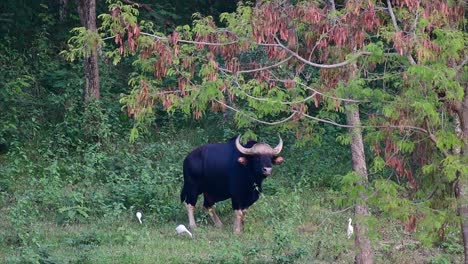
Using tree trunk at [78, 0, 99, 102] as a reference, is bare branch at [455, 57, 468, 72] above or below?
above

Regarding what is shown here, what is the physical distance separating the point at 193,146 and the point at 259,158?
407 centimetres

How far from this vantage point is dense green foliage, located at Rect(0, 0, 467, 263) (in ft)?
31.0

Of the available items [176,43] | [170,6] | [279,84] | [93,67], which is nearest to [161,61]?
[176,43]

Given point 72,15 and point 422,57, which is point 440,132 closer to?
point 422,57

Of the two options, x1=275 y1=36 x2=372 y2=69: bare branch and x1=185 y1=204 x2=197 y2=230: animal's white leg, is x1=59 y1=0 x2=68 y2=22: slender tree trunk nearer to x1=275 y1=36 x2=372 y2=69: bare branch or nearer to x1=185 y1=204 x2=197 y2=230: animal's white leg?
x1=185 y1=204 x2=197 y2=230: animal's white leg

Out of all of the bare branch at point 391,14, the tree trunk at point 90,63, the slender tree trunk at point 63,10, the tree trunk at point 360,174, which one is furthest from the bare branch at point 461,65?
the slender tree trunk at point 63,10

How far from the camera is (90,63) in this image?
18.2 meters

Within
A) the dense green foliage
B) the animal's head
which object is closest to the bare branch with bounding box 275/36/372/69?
the dense green foliage

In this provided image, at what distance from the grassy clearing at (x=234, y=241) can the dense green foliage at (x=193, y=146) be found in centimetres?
3

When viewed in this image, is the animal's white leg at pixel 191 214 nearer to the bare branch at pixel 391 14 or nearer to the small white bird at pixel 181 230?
the small white bird at pixel 181 230

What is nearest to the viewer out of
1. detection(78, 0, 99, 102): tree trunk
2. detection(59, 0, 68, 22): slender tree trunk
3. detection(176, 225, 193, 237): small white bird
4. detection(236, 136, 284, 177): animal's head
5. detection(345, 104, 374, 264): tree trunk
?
detection(345, 104, 374, 264): tree trunk

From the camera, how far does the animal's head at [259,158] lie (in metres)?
14.3

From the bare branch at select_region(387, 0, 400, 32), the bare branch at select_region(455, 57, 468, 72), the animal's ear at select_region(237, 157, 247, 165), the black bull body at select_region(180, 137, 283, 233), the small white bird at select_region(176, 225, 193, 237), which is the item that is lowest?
the small white bird at select_region(176, 225, 193, 237)

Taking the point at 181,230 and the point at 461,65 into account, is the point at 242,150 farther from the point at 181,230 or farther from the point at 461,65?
the point at 461,65
